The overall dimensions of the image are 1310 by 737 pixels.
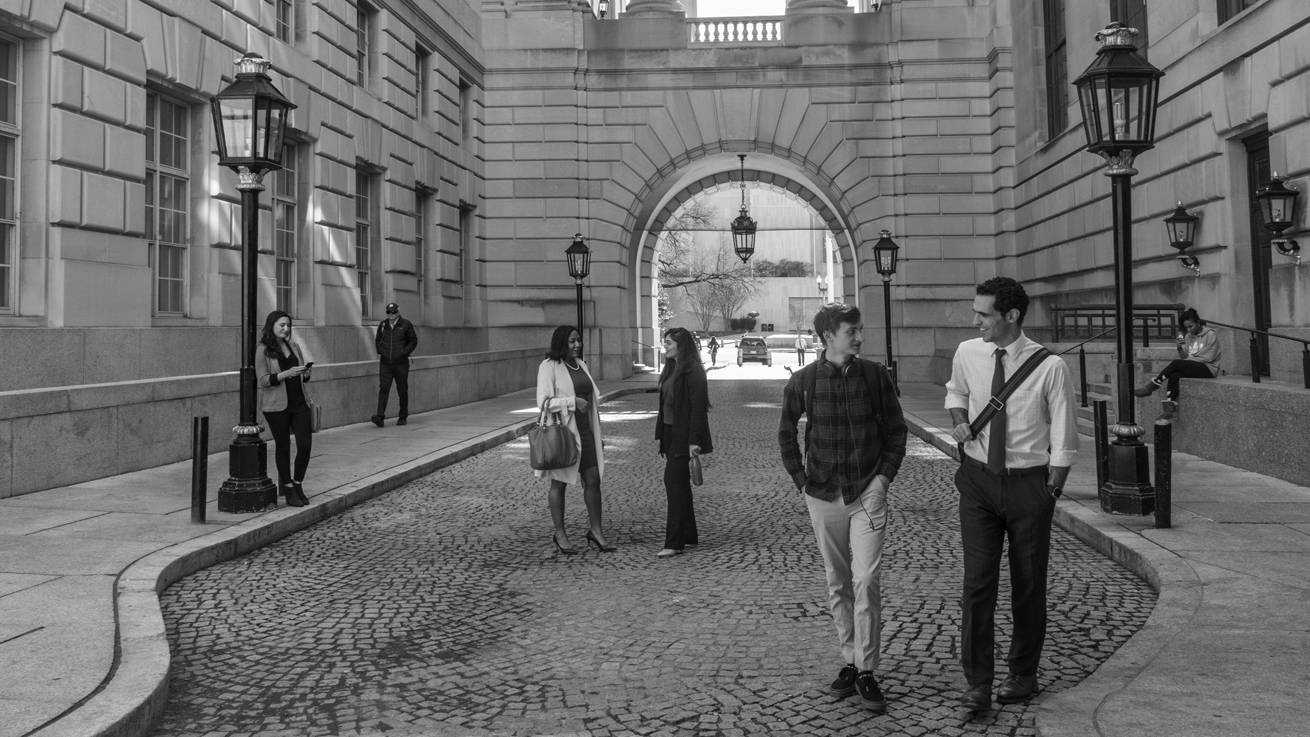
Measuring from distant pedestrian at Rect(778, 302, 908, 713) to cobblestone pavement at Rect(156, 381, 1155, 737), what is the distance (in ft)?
1.22

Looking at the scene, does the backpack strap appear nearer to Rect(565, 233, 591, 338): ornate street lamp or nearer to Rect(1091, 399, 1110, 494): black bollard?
Rect(1091, 399, 1110, 494): black bollard

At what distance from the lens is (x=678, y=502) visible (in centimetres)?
775

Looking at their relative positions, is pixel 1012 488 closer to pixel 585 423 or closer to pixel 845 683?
pixel 845 683

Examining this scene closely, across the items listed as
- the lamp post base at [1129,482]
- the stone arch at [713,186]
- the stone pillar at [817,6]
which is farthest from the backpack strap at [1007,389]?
the stone pillar at [817,6]

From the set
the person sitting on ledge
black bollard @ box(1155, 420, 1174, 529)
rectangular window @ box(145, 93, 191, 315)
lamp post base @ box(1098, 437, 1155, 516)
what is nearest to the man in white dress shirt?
black bollard @ box(1155, 420, 1174, 529)

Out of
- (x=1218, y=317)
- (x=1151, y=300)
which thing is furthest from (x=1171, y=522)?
(x=1151, y=300)

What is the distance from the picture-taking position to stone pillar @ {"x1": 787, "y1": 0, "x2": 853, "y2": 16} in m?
28.9

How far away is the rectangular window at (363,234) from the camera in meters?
21.0

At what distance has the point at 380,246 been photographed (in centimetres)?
2144

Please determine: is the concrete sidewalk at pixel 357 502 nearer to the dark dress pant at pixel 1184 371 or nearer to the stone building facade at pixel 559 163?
the dark dress pant at pixel 1184 371

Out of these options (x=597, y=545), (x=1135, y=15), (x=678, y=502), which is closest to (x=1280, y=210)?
(x=1135, y=15)

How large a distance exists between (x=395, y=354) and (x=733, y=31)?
16729 millimetres

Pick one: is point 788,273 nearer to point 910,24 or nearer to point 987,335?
point 910,24

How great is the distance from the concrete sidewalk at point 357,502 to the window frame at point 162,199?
3894 millimetres
